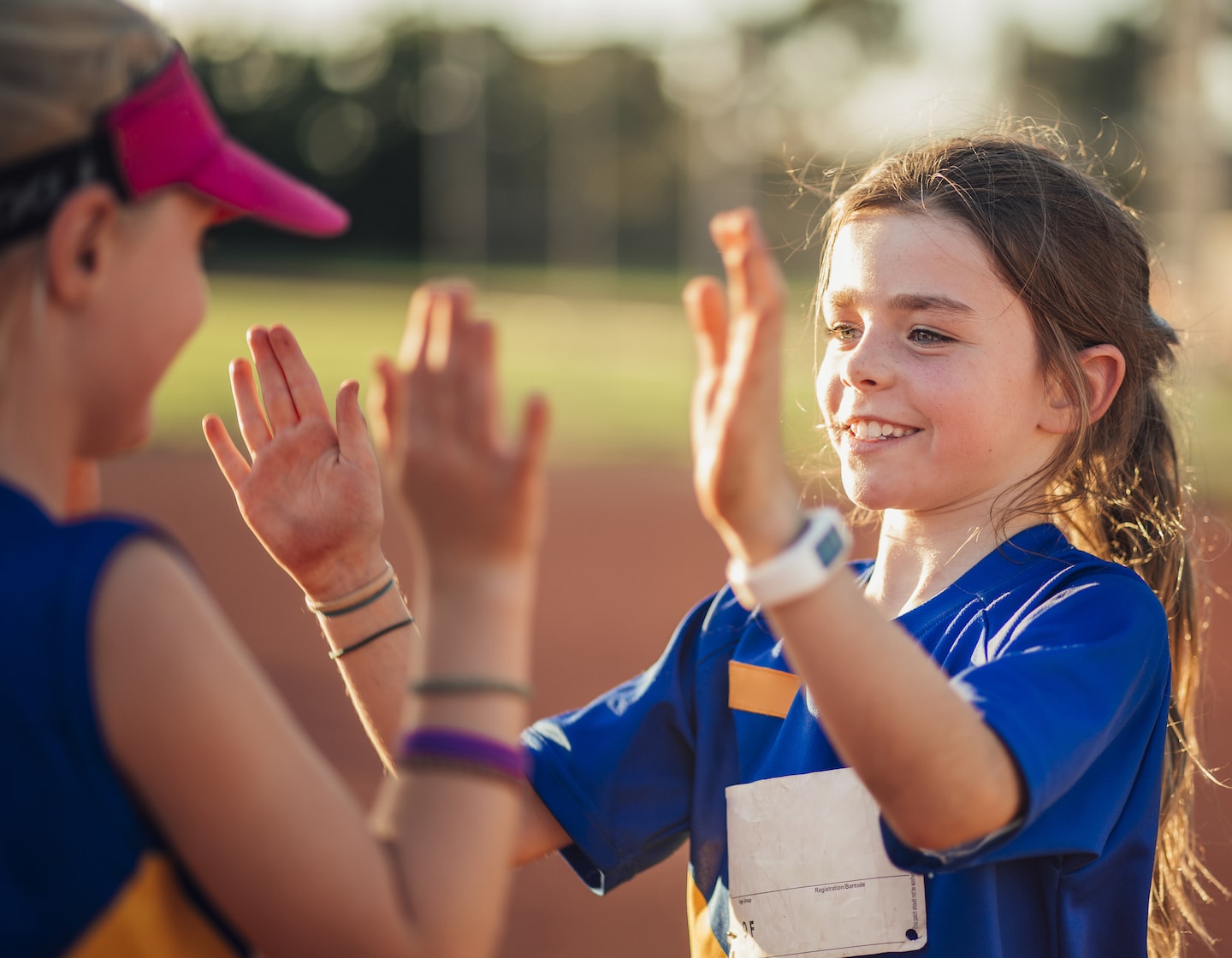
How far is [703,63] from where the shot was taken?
30.9 m

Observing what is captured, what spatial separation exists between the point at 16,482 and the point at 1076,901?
4.45 ft

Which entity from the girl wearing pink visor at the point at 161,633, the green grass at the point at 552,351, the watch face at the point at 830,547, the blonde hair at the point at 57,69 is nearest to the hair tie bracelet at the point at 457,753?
the girl wearing pink visor at the point at 161,633

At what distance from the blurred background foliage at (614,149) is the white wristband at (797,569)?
10.7 meters

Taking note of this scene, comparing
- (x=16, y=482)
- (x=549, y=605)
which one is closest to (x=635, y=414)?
(x=549, y=605)

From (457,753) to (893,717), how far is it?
49cm

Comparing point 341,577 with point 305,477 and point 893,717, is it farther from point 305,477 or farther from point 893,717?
point 893,717

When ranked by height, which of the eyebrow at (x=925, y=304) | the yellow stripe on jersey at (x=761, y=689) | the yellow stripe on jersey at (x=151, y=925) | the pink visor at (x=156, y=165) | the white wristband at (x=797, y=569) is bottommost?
the yellow stripe on jersey at (x=151, y=925)

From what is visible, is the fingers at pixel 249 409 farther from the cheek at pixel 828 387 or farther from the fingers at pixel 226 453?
the cheek at pixel 828 387

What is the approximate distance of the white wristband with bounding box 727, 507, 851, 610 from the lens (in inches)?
53.8

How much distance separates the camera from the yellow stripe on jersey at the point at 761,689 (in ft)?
6.41

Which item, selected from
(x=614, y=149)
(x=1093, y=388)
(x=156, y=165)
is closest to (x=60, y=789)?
(x=156, y=165)

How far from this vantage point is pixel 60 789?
1.12 m

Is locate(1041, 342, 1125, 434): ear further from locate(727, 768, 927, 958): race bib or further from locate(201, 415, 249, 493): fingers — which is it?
locate(201, 415, 249, 493): fingers

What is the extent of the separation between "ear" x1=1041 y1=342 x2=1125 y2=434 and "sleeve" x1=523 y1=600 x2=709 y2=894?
0.67m
